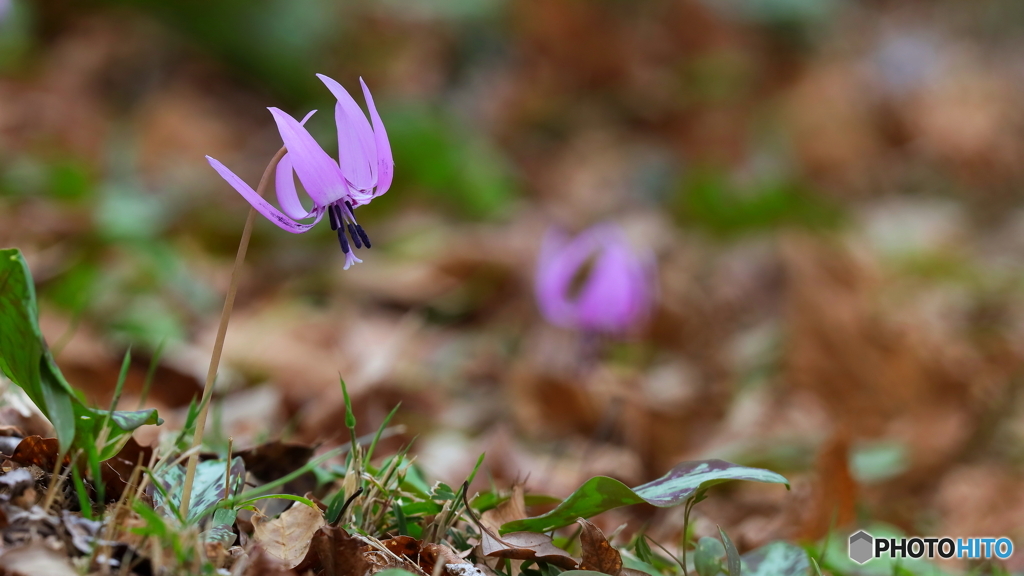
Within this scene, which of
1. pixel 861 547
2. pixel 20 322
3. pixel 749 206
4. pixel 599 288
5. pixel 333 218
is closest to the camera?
pixel 20 322

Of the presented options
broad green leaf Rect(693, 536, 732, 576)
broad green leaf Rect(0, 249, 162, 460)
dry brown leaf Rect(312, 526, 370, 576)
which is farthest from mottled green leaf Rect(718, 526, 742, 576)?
broad green leaf Rect(0, 249, 162, 460)

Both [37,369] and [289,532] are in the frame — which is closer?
[37,369]

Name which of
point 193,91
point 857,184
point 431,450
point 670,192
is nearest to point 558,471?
point 431,450

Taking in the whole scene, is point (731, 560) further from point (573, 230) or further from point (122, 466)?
point (573, 230)

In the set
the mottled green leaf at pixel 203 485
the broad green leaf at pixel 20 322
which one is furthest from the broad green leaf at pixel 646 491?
the broad green leaf at pixel 20 322

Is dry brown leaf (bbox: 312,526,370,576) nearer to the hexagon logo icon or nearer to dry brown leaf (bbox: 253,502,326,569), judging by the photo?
dry brown leaf (bbox: 253,502,326,569)

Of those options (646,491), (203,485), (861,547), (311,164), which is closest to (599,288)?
(861,547)
